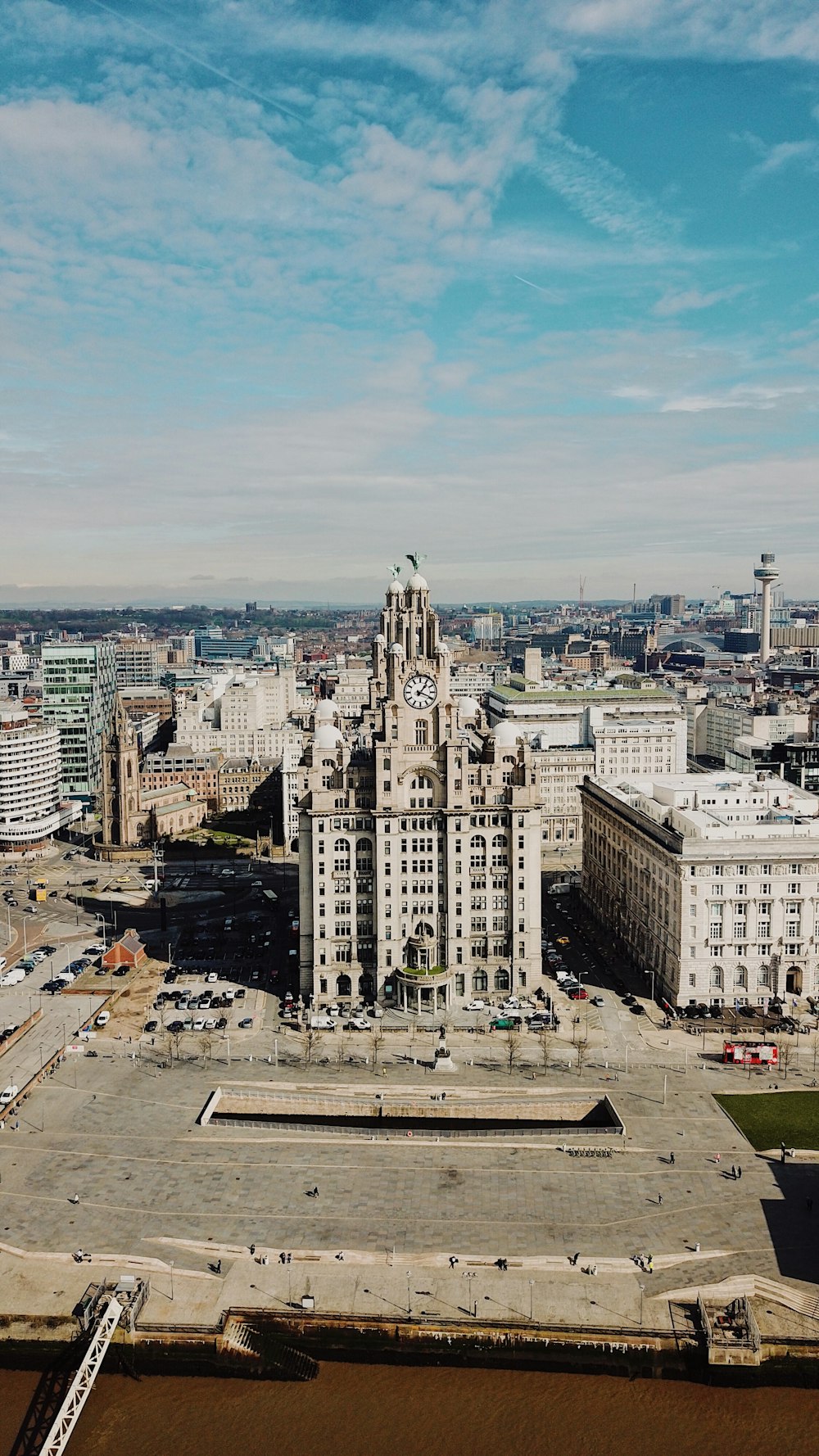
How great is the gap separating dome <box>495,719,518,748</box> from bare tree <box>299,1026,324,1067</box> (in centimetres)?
3804

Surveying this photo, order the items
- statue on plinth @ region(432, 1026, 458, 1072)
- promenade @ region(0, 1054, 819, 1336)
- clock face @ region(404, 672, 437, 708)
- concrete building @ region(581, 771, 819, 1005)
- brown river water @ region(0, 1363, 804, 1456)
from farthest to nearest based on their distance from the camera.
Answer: clock face @ region(404, 672, 437, 708), concrete building @ region(581, 771, 819, 1005), statue on plinth @ region(432, 1026, 458, 1072), promenade @ region(0, 1054, 819, 1336), brown river water @ region(0, 1363, 804, 1456)

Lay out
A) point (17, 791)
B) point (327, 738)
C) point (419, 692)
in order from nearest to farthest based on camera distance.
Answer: point (419, 692) < point (327, 738) < point (17, 791)

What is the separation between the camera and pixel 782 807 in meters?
136

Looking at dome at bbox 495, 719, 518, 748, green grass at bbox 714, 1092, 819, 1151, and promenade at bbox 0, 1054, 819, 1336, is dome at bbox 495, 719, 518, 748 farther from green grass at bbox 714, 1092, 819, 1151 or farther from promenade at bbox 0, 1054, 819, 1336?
green grass at bbox 714, 1092, 819, 1151

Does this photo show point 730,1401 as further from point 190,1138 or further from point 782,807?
point 782,807

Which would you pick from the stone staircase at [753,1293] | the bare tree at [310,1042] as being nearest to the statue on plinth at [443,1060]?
the bare tree at [310,1042]

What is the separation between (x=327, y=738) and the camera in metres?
122

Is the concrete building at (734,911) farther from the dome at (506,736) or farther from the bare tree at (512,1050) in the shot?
the dome at (506,736)

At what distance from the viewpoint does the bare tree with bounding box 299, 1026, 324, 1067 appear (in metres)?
106

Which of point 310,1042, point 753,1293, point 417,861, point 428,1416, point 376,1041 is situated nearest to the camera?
point 428,1416

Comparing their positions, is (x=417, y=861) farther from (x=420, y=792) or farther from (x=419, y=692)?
(x=419, y=692)

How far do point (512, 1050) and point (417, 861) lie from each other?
81.6ft

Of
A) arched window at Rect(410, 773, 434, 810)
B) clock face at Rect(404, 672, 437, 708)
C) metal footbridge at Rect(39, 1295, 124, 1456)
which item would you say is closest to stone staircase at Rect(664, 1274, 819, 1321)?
metal footbridge at Rect(39, 1295, 124, 1456)

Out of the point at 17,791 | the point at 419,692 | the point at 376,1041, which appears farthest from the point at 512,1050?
the point at 17,791
